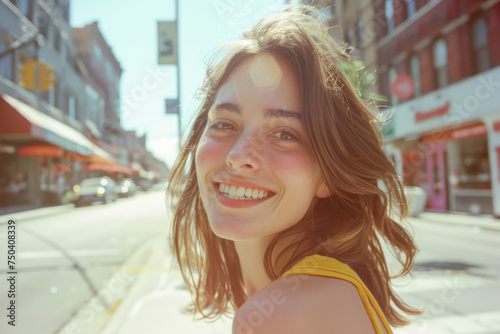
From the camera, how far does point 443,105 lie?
13.0m

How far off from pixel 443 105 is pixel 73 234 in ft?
39.6

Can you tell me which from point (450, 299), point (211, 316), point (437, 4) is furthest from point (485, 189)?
point (211, 316)

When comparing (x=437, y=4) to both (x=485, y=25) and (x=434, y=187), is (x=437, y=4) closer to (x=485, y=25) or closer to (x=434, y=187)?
(x=485, y=25)

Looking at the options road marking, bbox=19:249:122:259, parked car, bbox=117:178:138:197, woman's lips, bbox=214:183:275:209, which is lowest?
road marking, bbox=19:249:122:259

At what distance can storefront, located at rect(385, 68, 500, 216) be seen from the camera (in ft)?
37.1

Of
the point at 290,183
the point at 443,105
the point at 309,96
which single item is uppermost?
the point at 443,105

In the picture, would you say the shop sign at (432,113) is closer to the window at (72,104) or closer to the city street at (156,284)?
the city street at (156,284)

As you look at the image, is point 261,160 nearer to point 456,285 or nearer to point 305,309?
point 305,309

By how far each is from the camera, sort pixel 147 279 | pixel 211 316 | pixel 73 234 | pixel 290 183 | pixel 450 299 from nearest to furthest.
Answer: pixel 290 183 → pixel 211 316 → pixel 450 299 → pixel 147 279 → pixel 73 234

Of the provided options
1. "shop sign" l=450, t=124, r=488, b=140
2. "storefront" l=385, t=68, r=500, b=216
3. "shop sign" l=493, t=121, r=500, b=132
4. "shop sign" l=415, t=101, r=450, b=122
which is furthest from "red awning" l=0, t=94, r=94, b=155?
"shop sign" l=415, t=101, r=450, b=122

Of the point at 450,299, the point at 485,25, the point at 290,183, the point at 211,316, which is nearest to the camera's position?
the point at 290,183

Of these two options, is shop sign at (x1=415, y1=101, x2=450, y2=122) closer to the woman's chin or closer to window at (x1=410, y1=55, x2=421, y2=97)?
window at (x1=410, y1=55, x2=421, y2=97)

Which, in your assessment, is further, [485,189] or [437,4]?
[437,4]

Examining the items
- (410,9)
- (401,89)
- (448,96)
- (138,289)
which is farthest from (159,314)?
(410,9)
